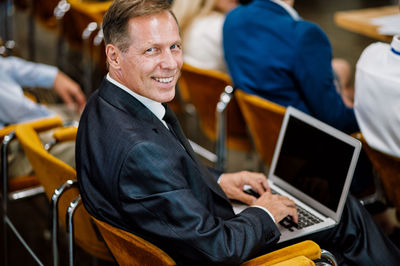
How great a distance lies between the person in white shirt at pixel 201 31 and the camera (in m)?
3.07

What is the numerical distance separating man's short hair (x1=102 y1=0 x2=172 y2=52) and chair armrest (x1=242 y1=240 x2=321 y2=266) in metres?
0.67

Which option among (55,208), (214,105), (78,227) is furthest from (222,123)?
(55,208)

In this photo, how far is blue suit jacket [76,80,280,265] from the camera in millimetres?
1409

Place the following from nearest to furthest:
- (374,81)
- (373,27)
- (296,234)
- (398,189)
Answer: (296,234)
(374,81)
(398,189)
(373,27)

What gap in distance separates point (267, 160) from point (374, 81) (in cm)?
82

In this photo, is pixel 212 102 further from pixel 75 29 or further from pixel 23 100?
pixel 75 29

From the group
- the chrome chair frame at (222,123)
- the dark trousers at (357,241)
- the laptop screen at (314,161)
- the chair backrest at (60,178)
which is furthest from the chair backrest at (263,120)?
the chair backrest at (60,178)

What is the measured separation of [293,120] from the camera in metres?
2.00

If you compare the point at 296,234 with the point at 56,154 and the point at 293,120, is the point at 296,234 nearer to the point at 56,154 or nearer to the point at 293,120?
the point at 293,120

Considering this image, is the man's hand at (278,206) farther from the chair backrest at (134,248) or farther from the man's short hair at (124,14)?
the man's short hair at (124,14)

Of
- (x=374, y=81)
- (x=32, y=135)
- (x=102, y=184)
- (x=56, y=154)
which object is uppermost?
(x=374, y=81)

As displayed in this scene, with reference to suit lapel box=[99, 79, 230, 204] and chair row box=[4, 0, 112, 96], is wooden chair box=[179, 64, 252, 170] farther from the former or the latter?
suit lapel box=[99, 79, 230, 204]

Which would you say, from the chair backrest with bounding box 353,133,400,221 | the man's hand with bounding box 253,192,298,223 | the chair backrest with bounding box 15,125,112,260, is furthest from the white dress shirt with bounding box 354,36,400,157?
the chair backrest with bounding box 15,125,112,260

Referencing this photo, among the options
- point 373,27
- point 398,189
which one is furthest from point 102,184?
point 373,27
